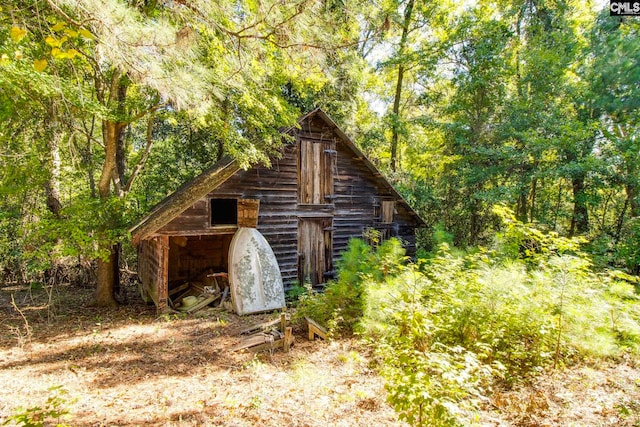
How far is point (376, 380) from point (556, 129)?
11.7 m

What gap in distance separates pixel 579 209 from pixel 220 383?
14.8 metres

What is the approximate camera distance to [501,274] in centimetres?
537

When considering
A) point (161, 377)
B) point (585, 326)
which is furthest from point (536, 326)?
point (161, 377)

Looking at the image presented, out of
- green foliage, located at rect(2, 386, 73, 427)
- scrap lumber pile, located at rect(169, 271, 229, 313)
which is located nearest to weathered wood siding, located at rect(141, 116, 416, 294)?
scrap lumber pile, located at rect(169, 271, 229, 313)

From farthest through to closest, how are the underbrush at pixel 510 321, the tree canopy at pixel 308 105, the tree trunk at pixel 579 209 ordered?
the tree trunk at pixel 579 209 < the tree canopy at pixel 308 105 < the underbrush at pixel 510 321

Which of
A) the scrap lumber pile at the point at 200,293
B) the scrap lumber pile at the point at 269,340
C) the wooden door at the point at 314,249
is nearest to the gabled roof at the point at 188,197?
the scrap lumber pile at the point at 200,293

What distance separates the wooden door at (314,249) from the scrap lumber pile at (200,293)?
101 inches

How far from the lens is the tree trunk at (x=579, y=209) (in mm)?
12354

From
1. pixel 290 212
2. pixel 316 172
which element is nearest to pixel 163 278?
pixel 290 212

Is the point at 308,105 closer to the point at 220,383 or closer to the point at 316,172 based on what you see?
the point at 316,172

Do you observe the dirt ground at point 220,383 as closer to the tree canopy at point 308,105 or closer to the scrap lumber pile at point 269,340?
the scrap lumber pile at point 269,340

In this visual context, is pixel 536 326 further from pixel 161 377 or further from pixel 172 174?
pixel 172 174

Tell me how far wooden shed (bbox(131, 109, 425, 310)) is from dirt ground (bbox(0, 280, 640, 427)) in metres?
2.64

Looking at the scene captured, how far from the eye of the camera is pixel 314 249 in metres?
11.9
